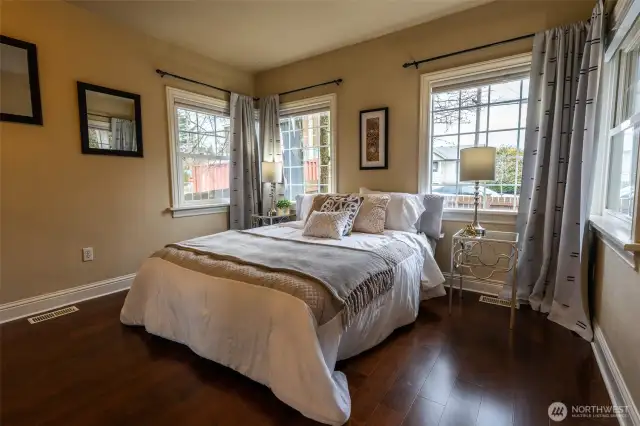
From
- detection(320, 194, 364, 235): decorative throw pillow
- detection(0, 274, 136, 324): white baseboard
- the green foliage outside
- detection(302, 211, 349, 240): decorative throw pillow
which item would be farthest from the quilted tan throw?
detection(0, 274, 136, 324): white baseboard

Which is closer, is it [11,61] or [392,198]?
[11,61]

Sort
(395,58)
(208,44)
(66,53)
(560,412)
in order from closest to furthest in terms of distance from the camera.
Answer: (560,412) → (66,53) → (395,58) → (208,44)

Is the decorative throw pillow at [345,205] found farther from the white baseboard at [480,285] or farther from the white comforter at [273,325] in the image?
the white baseboard at [480,285]

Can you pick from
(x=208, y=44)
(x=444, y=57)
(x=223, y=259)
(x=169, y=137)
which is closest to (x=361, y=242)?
(x=223, y=259)

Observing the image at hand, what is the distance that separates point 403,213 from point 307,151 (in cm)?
181

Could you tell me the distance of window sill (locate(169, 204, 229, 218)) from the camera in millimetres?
3527

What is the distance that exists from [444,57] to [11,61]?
357cm

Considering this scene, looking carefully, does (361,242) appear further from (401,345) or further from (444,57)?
(444,57)

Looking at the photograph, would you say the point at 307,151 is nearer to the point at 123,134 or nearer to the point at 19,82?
the point at 123,134

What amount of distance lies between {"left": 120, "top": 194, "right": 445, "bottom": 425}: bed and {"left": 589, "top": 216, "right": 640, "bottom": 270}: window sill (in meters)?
1.10

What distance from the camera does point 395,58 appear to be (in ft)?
10.4

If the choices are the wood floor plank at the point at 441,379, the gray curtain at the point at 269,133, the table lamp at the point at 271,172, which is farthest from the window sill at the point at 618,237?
the gray curtain at the point at 269,133

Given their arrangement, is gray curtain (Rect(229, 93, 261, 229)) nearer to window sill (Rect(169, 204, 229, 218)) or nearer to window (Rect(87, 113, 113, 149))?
window sill (Rect(169, 204, 229, 218))

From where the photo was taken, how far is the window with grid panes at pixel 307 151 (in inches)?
152
